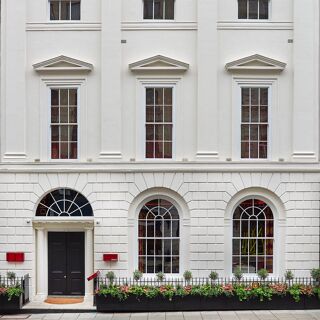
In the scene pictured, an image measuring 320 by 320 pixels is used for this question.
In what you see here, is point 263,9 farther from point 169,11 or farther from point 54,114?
point 54,114

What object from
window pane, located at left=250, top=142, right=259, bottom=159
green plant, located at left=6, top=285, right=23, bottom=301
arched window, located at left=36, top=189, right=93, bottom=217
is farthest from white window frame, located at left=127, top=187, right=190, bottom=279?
green plant, located at left=6, top=285, right=23, bottom=301

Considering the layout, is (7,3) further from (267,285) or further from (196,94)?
(267,285)

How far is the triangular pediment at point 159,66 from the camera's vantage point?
61.1 ft

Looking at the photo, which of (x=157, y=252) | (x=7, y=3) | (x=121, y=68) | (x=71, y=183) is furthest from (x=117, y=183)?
(x=7, y=3)

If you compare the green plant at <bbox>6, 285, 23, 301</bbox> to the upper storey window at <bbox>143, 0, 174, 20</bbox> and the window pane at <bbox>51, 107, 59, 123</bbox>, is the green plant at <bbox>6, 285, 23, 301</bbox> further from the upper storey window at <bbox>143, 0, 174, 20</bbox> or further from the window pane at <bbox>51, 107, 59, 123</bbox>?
the upper storey window at <bbox>143, 0, 174, 20</bbox>

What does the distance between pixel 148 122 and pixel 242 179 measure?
4.13 m

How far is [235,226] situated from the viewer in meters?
19.0

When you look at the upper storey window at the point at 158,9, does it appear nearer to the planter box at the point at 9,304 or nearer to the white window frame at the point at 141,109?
the white window frame at the point at 141,109

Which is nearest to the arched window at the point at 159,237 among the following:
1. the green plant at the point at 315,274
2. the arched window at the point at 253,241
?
the arched window at the point at 253,241

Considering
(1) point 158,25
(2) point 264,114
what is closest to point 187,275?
(2) point 264,114

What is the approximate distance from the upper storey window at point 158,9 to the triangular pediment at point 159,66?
5.89 feet

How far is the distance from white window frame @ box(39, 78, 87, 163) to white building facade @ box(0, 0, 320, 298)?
44 millimetres

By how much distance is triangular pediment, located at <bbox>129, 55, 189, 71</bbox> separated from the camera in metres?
18.6

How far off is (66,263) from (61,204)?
226 cm
